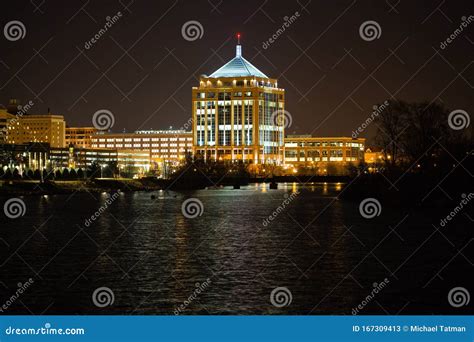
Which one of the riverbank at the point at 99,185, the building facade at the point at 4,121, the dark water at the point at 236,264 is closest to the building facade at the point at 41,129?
the building facade at the point at 4,121

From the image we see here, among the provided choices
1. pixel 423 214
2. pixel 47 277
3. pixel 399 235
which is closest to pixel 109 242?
pixel 47 277

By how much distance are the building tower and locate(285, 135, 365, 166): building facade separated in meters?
13.0

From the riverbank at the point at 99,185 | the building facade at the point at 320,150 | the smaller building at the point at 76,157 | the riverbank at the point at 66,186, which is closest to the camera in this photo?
the riverbank at the point at 66,186

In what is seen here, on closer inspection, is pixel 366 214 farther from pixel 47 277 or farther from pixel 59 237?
pixel 47 277

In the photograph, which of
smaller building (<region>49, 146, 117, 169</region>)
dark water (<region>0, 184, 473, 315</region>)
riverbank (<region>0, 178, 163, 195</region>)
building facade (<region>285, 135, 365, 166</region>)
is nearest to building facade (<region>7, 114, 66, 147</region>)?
smaller building (<region>49, 146, 117, 169</region>)

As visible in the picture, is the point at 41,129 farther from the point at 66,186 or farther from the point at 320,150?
the point at 66,186

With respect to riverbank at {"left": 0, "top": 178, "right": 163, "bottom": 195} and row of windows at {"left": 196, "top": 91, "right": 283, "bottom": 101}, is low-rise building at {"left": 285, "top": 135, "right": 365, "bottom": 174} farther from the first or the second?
riverbank at {"left": 0, "top": 178, "right": 163, "bottom": 195}

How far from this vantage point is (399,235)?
2748 cm

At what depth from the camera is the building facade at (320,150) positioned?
588ft

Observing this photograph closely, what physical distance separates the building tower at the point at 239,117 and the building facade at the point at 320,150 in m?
13.0

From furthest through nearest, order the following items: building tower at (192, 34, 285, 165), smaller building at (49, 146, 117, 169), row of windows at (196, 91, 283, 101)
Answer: row of windows at (196, 91, 283, 101)
building tower at (192, 34, 285, 165)
smaller building at (49, 146, 117, 169)

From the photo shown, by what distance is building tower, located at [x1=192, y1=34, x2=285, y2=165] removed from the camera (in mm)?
159125

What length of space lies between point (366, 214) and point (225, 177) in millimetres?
80564

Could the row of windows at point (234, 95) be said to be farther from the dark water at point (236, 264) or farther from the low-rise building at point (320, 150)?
the dark water at point (236, 264)
